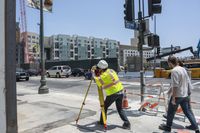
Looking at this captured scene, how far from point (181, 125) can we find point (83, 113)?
2917 millimetres

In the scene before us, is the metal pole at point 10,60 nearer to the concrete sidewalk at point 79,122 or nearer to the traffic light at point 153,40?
the concrete sidewalk at point 79,122

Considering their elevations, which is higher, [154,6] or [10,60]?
[154,6]

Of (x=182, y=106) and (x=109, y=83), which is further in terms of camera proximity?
(x=109, y=83)

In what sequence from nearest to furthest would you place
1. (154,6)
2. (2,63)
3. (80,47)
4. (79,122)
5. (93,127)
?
(2,63) → (93,127) → (79,122) → (154,6) → (80,47)

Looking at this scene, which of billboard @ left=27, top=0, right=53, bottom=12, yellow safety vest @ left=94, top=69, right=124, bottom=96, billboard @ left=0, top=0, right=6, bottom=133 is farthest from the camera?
billboard @ left=27, top=0, right=53, bottom=12

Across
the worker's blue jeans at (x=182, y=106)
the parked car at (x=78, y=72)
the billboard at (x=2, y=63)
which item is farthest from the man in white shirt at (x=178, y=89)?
the parked car at (x=78, y=72)

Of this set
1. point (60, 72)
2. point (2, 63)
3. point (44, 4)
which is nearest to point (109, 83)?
point (2, 63)

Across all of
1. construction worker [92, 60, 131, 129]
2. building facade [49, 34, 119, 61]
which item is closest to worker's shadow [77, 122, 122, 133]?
construction worker [92, 60, 131, 129]

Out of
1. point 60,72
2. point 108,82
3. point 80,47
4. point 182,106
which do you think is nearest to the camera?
point 182,106

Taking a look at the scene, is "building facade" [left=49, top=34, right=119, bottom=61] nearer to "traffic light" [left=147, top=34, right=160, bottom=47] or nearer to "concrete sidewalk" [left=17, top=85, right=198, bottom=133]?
"traffic light" [left=147, top=34, right=160, bottom=47]

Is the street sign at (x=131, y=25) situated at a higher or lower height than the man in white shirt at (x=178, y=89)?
higher

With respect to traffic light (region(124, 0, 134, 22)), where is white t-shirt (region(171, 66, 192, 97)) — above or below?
below

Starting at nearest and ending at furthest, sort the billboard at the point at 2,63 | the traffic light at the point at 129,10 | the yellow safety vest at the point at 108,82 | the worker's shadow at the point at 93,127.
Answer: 1. the billboard at the point at 2,63
2. the yellow safety vest at the point at 108,82
3. the worker's shadow at the point at 93,127
4. the traffic light at the point at 129,10

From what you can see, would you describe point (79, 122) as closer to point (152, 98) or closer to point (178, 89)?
point (152, 98)
